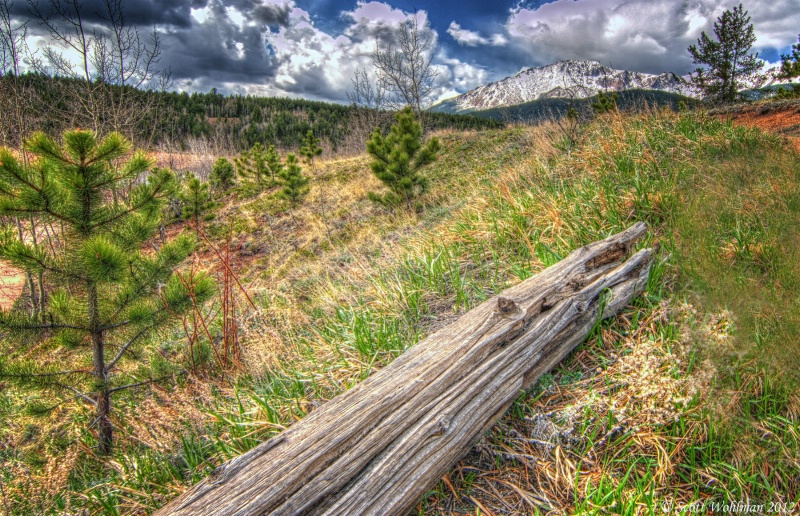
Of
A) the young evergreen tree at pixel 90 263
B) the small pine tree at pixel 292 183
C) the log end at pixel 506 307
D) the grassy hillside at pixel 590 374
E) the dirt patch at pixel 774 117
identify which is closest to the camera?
the grassy hillside at pixel 590 374

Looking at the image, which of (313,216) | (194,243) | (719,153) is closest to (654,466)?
(194,243)

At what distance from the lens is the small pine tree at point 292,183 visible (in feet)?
50.8

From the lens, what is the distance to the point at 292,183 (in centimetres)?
1563

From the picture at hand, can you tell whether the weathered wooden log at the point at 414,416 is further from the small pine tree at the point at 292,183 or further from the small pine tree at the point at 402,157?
the small pine tree at the point at 292,183

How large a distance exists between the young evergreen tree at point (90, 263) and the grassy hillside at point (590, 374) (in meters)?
0.37

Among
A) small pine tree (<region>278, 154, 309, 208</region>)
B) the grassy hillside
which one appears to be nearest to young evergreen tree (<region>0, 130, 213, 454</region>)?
the grassy hillside

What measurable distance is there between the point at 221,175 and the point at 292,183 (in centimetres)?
1075

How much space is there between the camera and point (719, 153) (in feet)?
13.4

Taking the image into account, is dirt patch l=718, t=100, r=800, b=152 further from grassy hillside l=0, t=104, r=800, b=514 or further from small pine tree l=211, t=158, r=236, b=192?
small pine tree l=211, t=158, r=236, b=192

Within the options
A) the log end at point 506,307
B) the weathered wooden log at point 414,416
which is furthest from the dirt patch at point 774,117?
the log end at point 506,307

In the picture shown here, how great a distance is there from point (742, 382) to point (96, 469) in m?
3.79

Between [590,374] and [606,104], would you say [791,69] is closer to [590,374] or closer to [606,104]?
[606,104]

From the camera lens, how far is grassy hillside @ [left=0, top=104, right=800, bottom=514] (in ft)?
4.73

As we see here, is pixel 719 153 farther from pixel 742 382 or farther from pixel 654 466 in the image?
pixel 654 466
